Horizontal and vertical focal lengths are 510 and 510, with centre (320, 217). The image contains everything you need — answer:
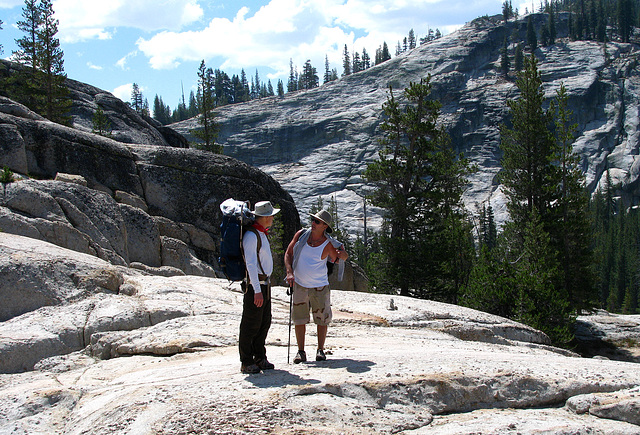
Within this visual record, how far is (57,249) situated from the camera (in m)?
9.62

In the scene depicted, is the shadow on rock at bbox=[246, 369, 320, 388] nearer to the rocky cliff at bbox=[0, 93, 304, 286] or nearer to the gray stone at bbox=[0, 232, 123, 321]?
the gray stone at bbox=[0, 232, 123, 321]

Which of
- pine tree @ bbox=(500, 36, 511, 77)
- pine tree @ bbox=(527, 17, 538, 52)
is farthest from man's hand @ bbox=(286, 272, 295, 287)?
pine tree @ bbox=(527, 17, 538, 52)

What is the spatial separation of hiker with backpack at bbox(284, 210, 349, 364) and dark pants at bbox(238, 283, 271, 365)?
0.51 metres

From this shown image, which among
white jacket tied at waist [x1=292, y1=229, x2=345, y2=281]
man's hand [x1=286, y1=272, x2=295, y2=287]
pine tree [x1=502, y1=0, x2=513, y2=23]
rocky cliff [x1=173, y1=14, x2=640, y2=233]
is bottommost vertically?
man's hand [x1=286, y1=272, x2=295, y2=287]

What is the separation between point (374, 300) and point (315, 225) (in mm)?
5583

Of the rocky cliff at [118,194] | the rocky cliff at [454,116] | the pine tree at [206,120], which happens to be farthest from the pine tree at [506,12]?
the rocky cliff at [118,194]

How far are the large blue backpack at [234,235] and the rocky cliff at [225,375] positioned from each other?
1.11 metres

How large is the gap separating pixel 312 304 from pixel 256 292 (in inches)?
38.1

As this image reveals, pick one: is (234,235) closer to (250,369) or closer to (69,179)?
(250,369)

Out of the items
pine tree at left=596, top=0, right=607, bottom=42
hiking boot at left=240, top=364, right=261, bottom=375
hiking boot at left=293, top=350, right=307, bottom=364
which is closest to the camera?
hiking boot at left=240, top=364, right=261, bottom=375

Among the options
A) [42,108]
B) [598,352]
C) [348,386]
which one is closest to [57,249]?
[348,386]

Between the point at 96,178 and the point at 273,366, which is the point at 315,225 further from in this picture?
the point at 96,178

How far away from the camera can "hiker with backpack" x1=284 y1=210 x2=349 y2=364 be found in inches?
238

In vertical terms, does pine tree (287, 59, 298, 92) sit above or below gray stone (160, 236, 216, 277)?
above
